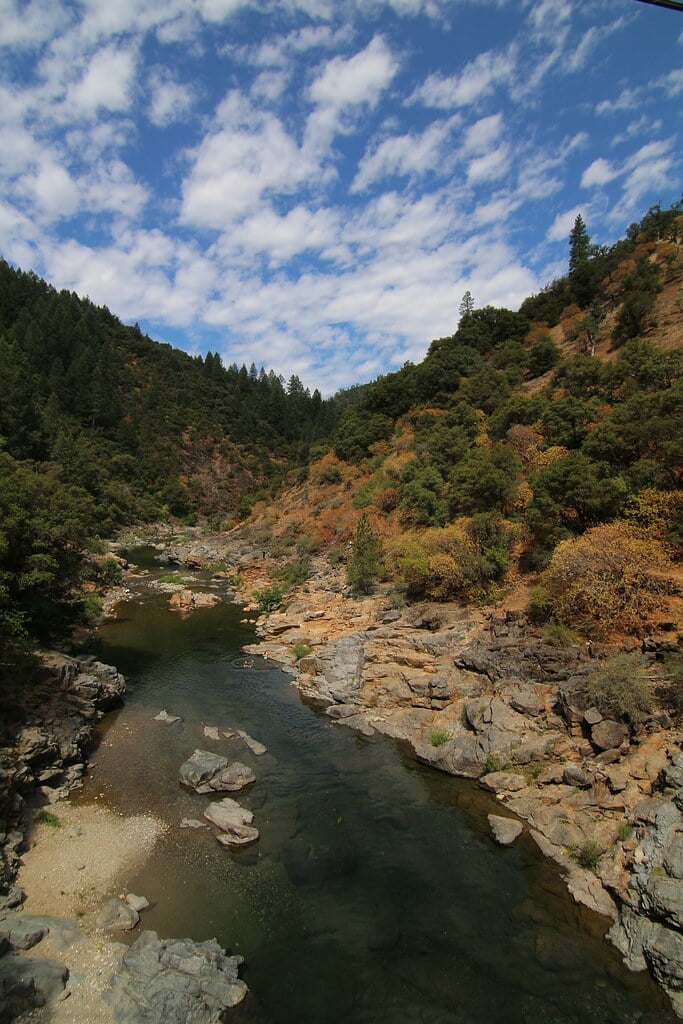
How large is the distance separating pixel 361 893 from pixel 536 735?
25.7 feet

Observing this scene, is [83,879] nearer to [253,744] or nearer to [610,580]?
[253,744]

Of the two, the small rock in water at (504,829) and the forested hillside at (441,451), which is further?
the forested hillside at (441,451)

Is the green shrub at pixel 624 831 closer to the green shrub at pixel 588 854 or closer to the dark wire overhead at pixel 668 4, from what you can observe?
the green shrub at pixel 588 854

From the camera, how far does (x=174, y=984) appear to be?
8.98 metres

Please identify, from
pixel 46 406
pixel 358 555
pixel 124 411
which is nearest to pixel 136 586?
pixel 358 555

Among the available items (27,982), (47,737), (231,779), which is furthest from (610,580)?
(47,737)

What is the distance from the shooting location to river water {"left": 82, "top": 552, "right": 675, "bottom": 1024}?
9219 millimetres

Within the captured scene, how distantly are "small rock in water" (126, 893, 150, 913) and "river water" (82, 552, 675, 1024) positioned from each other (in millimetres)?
250

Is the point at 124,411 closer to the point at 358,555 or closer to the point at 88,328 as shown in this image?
the point at 88,328

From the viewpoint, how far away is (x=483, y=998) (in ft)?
30.2

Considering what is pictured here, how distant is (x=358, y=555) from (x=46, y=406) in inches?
2401

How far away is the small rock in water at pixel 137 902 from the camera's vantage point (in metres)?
10.8

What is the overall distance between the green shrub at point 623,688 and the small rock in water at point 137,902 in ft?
44.5

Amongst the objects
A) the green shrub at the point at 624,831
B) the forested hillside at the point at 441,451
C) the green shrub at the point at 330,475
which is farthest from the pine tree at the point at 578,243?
the green shrub at the point at 624,831
